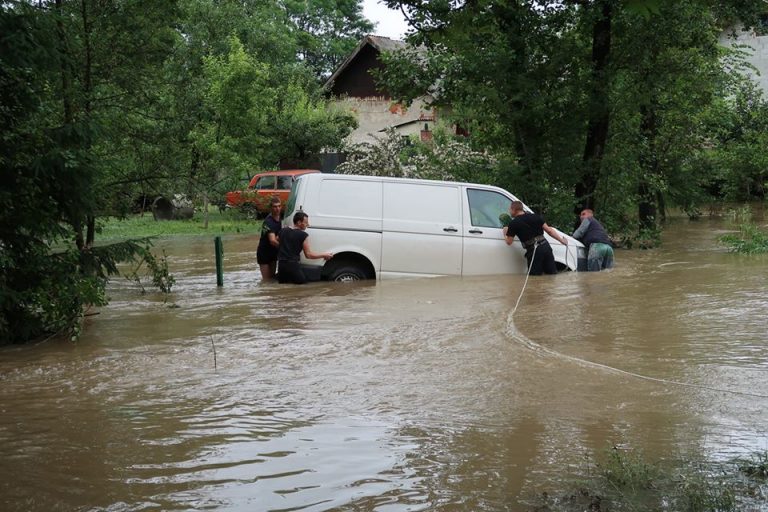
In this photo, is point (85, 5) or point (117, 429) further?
point (85, 5)

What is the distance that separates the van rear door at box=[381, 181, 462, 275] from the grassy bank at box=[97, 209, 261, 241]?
1232 centimetres

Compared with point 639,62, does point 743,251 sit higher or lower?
lower

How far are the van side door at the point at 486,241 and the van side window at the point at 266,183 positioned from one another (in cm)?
1925

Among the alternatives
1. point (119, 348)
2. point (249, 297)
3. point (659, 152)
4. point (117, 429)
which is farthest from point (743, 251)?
point (117, 429)

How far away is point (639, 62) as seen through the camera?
771 inches

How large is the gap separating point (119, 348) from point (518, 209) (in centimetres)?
676

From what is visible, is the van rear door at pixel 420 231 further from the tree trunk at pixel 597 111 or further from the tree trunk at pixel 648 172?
the tree trunk at pixel 648 172

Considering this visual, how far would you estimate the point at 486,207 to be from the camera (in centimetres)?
1428

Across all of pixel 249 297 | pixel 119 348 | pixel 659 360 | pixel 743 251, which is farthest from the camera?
pixel 743 251

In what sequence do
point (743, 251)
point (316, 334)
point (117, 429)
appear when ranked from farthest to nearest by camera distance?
1. point (743, 251)
2. point (316, 334)
3. point (117, 429)

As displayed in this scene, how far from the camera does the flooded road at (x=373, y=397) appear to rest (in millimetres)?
5348

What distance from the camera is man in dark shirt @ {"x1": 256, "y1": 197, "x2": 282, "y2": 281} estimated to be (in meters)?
14.6

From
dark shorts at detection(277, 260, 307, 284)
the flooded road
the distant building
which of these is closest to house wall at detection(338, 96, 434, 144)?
the distant building

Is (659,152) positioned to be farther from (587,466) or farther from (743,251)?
(587,466)
